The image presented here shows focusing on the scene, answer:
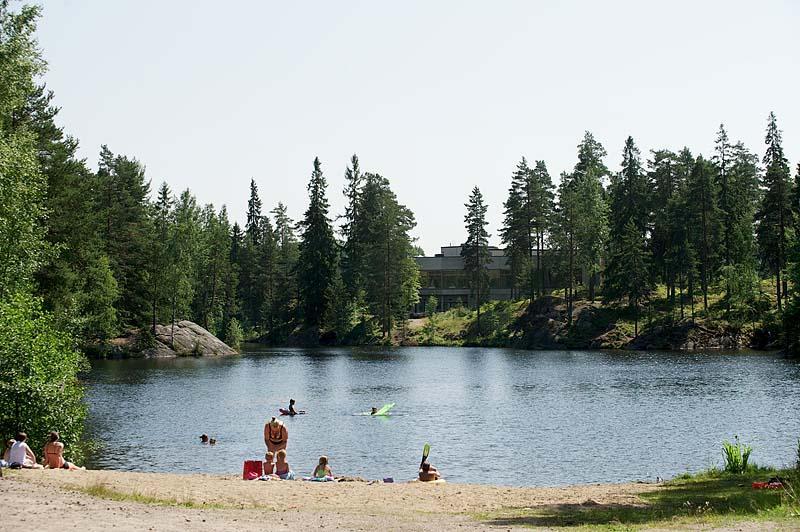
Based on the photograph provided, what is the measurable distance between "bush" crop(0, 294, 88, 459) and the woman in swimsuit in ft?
18.0

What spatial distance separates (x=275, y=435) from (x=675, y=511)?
12472 mm

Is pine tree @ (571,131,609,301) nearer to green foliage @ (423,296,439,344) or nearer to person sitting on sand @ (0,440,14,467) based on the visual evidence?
green foliage @ (423,296,439,344)

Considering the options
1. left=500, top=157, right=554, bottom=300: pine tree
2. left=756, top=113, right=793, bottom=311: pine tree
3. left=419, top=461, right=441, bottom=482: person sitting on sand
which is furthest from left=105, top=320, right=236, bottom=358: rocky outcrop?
left=419, top=461, right=441, bottom=482: person sitting on sand

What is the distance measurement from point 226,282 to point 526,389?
256ft

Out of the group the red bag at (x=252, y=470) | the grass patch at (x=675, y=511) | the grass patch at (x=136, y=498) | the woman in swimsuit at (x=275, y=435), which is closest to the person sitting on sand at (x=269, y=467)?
the red bag at (x=252, y=470)

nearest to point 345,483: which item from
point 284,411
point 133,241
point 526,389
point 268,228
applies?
point 284,411

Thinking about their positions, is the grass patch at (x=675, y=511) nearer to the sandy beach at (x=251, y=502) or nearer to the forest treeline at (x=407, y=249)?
the sandy beach at (x=251, y=502)

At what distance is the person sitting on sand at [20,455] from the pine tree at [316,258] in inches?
3620

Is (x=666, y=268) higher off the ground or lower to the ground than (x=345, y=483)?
higher

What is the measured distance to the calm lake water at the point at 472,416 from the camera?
1144 inches

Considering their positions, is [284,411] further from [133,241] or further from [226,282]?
[226,282]

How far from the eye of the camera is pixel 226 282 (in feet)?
406

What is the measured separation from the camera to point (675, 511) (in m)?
16.5

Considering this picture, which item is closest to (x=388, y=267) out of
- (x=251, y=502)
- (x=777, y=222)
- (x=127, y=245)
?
(x=127, y=245)
